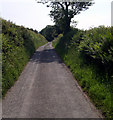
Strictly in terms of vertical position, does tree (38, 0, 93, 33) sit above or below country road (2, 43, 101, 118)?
above

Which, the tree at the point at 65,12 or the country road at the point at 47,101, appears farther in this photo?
the tree at the point at 65,12

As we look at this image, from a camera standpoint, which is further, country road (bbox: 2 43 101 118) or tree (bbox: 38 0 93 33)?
tree (bbox: 38 0 93 33)

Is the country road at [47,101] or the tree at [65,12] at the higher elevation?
the tree at [65,12]

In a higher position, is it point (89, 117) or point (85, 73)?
point (85, 73)

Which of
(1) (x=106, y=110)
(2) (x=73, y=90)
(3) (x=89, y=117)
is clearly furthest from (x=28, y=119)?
(2) (x=73, y=90)

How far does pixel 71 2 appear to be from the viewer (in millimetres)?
35688

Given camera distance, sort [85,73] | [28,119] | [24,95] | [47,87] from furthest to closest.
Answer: [85,73] → [47,87] → [24,95] → [28,119]

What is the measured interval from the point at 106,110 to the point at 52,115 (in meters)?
2.30

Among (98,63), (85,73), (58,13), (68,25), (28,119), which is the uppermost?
(58,13)

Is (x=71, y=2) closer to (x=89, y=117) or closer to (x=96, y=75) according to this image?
(x=96, y=75)

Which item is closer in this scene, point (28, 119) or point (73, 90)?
point (28, 119)

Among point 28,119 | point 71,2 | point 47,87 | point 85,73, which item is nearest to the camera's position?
point 28,119

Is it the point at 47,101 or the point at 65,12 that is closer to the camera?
the point at 47,101

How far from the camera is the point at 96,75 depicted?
10242mm
